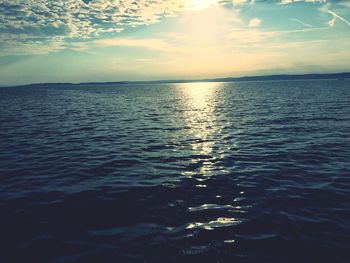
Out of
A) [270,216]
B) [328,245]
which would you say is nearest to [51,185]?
[270,216]

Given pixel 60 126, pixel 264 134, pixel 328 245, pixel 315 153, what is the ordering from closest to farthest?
pixel 328 245, pixel 315 153, pixel 264 134, pixel 60 126

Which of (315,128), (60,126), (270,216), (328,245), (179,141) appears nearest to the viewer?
(328,245)

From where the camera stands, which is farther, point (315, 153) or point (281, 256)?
point (315, 153)

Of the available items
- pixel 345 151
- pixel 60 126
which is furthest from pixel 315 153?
pixel 60 126

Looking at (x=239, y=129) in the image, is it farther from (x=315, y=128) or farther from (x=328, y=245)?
(x=328, y=245)

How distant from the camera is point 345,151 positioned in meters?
21.4

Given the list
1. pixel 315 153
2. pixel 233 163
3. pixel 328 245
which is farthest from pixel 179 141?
pixel 328 245

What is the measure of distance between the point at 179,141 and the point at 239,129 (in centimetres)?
939

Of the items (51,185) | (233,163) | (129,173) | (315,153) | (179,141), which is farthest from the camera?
(179,141)

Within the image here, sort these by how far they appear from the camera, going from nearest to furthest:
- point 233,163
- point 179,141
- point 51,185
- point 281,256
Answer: point 281,256, point 51,185, point 233,163, point 179,141

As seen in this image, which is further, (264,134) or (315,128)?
(315,128)

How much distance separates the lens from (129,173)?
674 inches

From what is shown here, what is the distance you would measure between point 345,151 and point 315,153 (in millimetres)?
2611

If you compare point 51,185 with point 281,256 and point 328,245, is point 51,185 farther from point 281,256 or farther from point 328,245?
point 328,245
